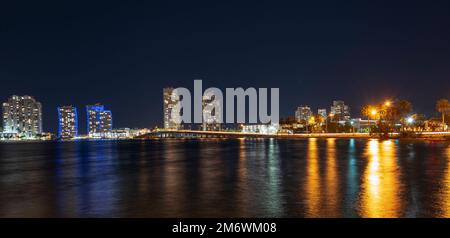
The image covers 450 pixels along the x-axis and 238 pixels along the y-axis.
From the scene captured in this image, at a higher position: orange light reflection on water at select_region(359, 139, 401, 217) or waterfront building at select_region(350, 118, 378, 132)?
waterfront building at select_region(350, 118, 378, 132)

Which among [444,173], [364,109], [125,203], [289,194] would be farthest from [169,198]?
[364,109]

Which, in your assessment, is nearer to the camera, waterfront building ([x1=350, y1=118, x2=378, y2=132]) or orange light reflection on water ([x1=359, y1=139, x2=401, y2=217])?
orange light reflection on water ([x1=359, y1=139, x2=401, y2=217])

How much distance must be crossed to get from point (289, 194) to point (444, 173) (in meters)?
10.3

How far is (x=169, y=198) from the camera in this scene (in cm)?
1620

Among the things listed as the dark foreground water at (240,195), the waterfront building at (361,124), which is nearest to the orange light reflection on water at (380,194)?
the dark foreground water at (240,195)

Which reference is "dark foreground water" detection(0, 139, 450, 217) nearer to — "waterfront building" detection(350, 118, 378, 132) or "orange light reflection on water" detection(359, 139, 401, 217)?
"orange light reflection on water" detection(359, 139, 401, 217)

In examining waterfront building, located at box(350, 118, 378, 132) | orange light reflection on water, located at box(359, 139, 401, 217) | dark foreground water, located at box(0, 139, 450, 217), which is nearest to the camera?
orange light reflection on water, located at box(359, 139, 401, 217)

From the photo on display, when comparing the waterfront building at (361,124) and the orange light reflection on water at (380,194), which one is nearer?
the orange light reflection on water at (380,194)

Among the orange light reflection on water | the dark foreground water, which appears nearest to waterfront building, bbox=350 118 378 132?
the dark foreground water

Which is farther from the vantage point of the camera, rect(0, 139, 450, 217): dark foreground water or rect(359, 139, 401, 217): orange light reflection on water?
rect(0, 139, 450, 217): dark foreground water

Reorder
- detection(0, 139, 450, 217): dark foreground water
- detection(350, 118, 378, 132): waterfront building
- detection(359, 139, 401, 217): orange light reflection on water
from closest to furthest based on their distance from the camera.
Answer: detection(359, 139, 401, 217): orange light reflection on water → detection(0, 139, 450, 217): dark foreground water → detection(350, 118, 378, 132): waterfront building

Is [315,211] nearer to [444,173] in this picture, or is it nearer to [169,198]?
[169,198]

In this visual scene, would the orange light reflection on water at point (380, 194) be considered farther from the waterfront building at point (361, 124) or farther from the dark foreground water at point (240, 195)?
the waterfront building at point (361, 124)
